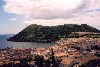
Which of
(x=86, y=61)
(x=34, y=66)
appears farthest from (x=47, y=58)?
(x=86, y=61)

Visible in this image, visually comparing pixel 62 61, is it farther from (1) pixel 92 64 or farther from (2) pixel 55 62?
(1) pixel 92 64

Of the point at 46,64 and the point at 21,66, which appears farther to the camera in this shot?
the point at 46,64

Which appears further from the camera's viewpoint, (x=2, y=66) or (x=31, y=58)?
(x=31, y=58)

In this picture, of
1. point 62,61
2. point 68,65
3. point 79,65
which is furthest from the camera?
point 62,61

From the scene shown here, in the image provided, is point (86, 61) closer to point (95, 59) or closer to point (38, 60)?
point (95, 59)

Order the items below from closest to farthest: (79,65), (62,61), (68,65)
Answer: (79,65)
(68,65)
(62,61)

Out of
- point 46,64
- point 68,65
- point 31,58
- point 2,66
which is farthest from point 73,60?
point 2,66

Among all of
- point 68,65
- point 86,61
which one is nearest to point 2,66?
point 68,65

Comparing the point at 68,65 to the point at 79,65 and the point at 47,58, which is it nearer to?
the point at 79,65
